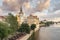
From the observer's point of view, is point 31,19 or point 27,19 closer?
point 27,19

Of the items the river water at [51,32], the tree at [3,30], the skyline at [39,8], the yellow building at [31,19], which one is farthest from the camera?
the river water at [51,32]

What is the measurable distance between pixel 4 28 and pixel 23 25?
206cm

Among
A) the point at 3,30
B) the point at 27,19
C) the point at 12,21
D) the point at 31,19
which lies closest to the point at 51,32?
the point at 31,19

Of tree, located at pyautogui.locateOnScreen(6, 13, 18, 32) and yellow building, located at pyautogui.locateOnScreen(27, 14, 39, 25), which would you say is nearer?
yellow building, located at pyautogui.locateOnScreen(27, 14, 39, 25)

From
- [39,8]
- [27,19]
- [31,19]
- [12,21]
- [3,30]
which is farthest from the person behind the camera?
[12,21]

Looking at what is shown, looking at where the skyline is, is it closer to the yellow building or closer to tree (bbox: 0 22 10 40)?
the yellow building

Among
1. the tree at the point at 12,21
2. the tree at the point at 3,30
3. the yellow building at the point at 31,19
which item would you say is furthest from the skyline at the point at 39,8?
the tree at the point at 3,30

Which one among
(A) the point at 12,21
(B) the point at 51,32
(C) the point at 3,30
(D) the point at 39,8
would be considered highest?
(D) the point at 39,8

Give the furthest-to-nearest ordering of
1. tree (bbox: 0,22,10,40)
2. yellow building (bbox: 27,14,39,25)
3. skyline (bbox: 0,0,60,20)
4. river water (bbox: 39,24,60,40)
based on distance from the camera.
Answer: river water (bbox: 39,24,60,40), yellow building (bbox: 27,14,39,25), skyline (bbox: 0,0,60,20), tree (bbox: 0,22,10,40)

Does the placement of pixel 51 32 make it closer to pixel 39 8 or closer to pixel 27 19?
pixel 27 19

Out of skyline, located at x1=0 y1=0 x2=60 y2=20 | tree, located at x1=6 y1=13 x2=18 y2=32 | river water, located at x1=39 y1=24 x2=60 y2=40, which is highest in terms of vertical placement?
skyline, located at x1=0 y1=0 x2=60 y2=20

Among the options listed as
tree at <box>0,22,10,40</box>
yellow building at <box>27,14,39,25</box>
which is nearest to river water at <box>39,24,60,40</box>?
yellow building at <box>27,14,39,25</box>

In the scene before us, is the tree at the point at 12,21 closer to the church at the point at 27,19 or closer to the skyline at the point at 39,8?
the church at the point at 27,19

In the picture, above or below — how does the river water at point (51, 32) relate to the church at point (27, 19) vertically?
below
